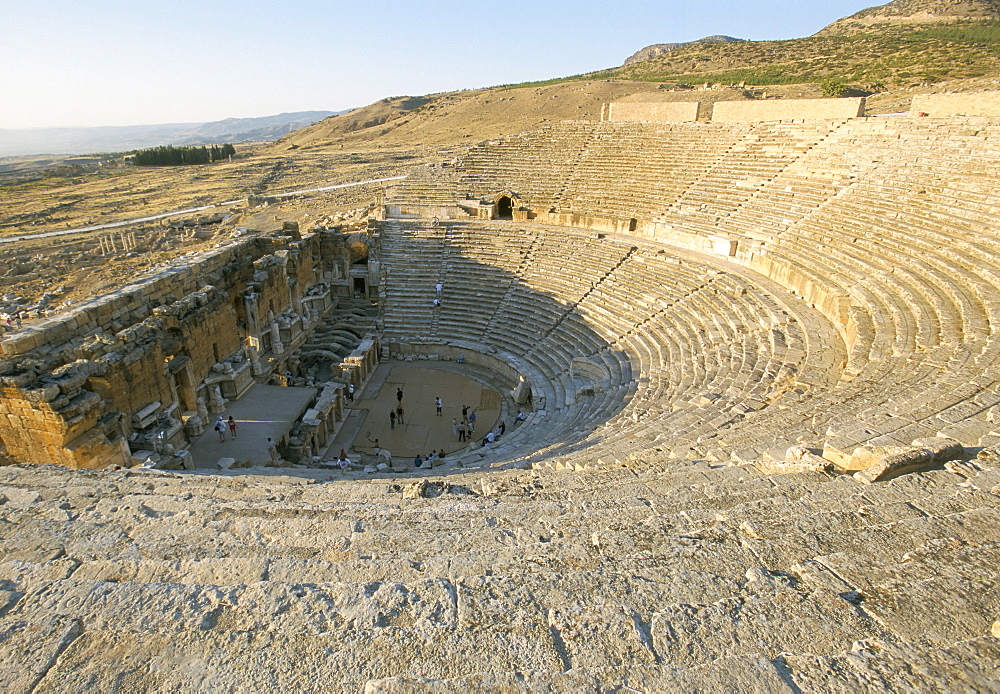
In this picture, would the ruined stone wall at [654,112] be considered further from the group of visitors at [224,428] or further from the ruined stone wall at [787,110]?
the group of visitors at [224,428]

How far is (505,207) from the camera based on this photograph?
21359 millimetres

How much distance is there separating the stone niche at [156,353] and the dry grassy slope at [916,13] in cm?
5141

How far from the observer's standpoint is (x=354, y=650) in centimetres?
273

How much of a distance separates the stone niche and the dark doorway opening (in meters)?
7.38

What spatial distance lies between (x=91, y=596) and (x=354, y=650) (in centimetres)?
163

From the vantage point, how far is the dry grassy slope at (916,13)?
4191 cm

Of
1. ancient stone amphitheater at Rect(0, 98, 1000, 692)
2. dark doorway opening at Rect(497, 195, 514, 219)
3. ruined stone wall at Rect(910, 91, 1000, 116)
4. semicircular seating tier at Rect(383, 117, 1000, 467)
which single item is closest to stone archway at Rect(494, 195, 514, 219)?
dark doorway opening at Rect(497, 195, 514, 219)

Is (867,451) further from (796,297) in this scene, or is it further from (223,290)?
(223,290)

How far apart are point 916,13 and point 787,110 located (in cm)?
3994

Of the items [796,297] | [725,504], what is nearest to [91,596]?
[725,504]

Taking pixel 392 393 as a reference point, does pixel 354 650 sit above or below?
above

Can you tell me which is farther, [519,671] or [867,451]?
[867,451]

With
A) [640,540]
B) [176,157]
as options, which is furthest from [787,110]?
[176,157]

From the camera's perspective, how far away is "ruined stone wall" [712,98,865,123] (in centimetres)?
1767
